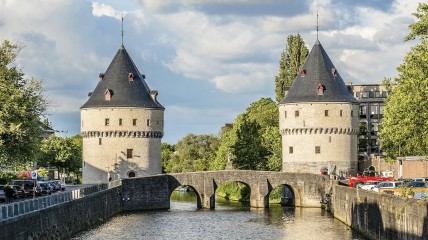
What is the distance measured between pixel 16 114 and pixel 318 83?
39236 millimetres

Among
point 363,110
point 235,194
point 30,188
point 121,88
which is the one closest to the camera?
point 30,188

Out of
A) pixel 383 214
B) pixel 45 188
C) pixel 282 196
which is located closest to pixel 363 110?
pixel 282 196

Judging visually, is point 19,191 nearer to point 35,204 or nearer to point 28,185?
point 28,185

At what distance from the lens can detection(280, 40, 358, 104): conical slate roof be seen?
87.9 meters

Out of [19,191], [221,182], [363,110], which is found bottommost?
[19,191]

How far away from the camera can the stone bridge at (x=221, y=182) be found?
258 feet

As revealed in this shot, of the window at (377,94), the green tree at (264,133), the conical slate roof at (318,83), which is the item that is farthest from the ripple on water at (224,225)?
the window at (377,94)

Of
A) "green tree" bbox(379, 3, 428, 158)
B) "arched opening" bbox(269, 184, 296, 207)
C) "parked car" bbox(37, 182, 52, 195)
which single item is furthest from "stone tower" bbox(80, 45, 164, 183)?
"green tree" bbox(379, 3, 428, 158)

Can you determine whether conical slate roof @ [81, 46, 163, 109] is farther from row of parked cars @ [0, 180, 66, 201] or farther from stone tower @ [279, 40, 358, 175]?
row of parked cars @ [0, 180, 66, 201]

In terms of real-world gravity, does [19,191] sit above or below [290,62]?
below

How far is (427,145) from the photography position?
51875 millimetres

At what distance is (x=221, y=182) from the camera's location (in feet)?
266

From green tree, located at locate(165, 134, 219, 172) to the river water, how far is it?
159 ft

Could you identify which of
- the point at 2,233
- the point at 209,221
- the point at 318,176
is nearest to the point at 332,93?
the point at 318,176
